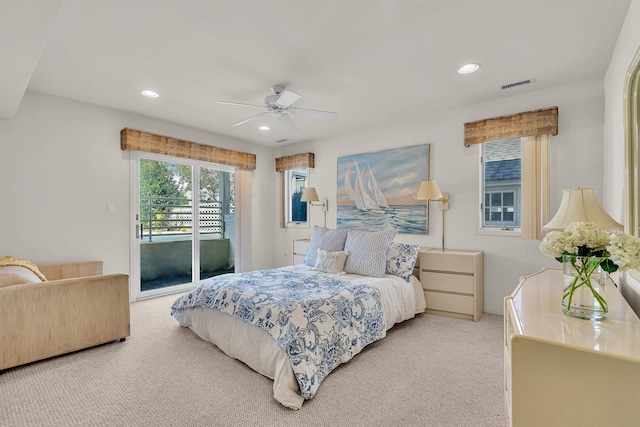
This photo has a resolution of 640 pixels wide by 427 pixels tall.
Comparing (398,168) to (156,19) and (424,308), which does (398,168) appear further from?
(156,19)

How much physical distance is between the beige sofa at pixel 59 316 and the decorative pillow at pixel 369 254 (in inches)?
91.7

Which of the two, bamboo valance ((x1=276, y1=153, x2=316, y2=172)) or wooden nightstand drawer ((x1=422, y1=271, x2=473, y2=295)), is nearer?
wooden nightstand drawer ((x1=422, y1=271, x2=473, y2=295))

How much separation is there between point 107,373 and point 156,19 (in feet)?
8.54

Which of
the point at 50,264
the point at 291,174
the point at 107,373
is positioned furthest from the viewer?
the point at 291,174

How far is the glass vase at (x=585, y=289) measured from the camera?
1.27 meters

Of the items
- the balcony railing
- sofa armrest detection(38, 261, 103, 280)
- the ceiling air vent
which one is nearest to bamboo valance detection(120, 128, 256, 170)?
the balcony railing

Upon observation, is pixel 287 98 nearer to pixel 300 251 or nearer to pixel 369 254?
pixel 369 254

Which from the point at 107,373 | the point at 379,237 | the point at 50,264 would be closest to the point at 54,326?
the point at 107,373

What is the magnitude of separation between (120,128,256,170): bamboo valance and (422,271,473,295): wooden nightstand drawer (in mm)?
3503

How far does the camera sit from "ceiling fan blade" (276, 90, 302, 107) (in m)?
2.75

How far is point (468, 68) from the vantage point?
2.79m

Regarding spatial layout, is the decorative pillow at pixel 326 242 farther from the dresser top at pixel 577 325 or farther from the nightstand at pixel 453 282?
the dresser top at pixel 577 325

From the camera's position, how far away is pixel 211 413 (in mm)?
1812

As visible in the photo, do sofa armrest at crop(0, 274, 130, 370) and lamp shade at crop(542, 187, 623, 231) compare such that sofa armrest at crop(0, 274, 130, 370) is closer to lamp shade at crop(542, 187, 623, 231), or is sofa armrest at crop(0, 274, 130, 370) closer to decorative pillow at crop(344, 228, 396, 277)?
decorative pillow at crop(344, 228, 396, 277)
